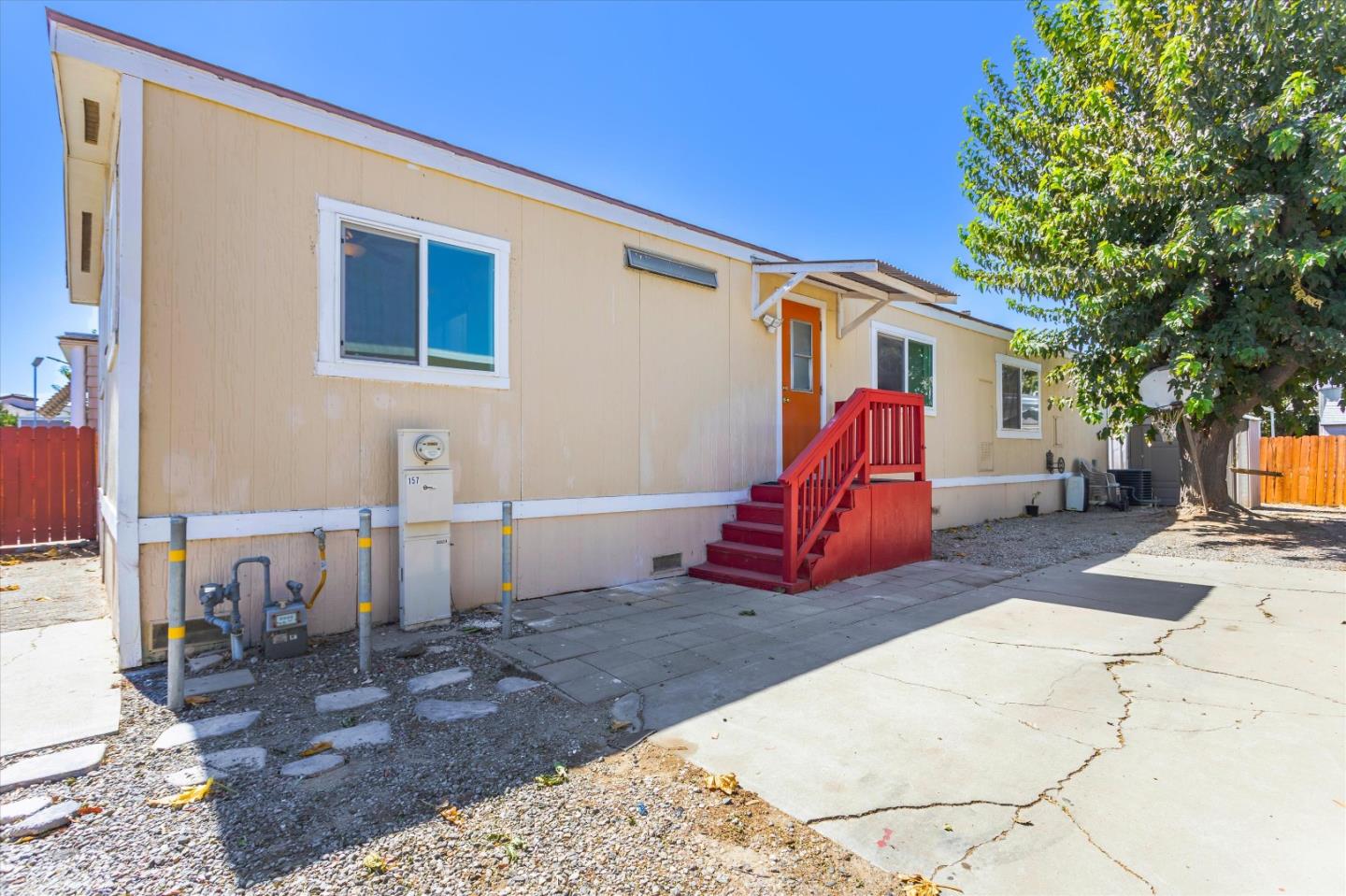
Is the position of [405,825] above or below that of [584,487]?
below

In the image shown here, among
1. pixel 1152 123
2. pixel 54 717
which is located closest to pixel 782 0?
pixel 1152 123

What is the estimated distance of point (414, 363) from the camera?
4.49 m

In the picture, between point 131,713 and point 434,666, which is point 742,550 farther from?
point 131,713

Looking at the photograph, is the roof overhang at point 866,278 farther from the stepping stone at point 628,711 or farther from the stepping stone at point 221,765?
the stepping stone at point 221,765

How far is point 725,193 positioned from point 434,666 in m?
10.5

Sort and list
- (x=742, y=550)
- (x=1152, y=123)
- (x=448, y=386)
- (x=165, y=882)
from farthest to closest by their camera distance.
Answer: (x=1152, y=123), (x=742, y=550), (x=448, y=386), (x=165, y=882)

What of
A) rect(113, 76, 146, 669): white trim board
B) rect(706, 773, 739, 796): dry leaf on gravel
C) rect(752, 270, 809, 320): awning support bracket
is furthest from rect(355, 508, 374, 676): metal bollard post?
rect(752, 270, 809, 320): awning support bracket

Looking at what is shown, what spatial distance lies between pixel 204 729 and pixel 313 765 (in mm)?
747

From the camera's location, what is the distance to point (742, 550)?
6066 mm

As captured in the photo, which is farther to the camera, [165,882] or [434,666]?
[434,666]

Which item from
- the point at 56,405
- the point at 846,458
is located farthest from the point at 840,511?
the point at 56,405

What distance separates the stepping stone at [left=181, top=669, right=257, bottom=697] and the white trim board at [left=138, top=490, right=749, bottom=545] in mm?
795

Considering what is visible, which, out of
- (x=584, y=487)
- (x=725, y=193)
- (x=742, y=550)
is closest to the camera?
(x=584, y=487)

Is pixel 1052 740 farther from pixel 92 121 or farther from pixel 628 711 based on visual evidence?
pixel 92 121
